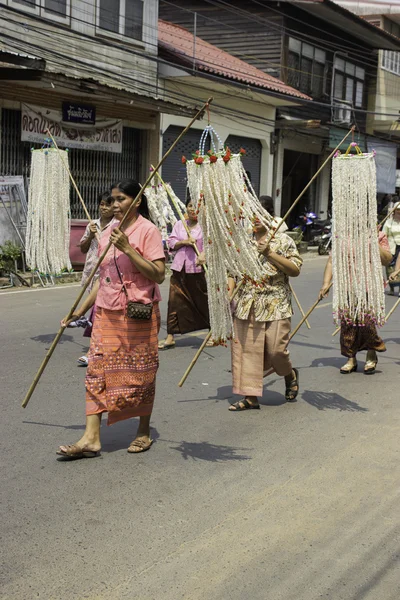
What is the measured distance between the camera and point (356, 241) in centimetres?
615

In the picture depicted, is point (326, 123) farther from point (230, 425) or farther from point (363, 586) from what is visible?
point (363, 586)

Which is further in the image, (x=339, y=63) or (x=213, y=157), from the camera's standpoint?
(x=339, y=63)

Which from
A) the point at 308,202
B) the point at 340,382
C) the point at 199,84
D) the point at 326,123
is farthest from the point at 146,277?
the point at 308,202

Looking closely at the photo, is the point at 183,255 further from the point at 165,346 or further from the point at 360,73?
the point at 360,73

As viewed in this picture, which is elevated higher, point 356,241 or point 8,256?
point 356,241

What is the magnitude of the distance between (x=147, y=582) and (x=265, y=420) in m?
2.70

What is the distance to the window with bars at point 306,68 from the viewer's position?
2455 cm

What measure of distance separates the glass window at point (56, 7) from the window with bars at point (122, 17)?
3.05ft

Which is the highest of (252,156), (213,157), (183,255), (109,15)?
(109,15)

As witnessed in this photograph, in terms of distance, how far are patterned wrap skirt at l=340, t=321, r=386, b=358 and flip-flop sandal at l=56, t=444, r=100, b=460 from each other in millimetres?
3497

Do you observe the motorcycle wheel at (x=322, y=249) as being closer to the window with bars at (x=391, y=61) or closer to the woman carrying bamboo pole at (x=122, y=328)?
the window with bars at (x=391, y=61)

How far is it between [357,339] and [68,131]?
10.0 meters

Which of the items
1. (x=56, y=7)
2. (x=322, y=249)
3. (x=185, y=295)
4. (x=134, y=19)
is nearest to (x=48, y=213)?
(x=185, y=295)

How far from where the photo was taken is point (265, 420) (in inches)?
230
